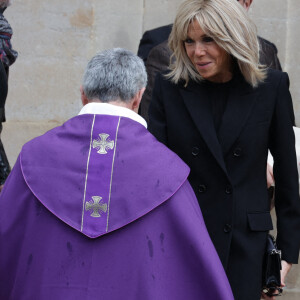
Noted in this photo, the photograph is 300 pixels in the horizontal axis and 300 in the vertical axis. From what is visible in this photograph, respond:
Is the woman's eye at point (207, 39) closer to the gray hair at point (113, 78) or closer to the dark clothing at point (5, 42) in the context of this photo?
the gray hair at point (113, 78)

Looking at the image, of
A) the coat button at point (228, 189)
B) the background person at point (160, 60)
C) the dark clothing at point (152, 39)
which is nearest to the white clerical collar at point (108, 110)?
the coat button at point (228, 189)

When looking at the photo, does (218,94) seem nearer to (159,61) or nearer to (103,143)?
(103,143)

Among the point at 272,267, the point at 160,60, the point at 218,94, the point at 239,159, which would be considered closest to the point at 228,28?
the point at 218,94

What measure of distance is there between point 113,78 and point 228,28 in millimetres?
678

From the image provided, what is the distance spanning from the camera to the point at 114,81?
359 centimetres

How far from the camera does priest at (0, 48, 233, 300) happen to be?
Answer: 3.46 m

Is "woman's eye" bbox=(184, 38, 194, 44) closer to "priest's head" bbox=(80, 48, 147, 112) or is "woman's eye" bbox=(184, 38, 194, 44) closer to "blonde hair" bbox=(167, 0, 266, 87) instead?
"blonde hair" bbox=(167, 0, 266, 87)

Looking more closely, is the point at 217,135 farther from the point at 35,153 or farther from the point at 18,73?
the point at 18,73

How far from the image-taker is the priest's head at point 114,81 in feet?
11.8

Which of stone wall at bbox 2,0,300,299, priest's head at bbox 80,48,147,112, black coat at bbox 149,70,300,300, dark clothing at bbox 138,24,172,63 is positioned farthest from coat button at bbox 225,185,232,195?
stone wall at bbox 2,0,300,299

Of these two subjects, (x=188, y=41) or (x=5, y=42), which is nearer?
(x=188, y=41)

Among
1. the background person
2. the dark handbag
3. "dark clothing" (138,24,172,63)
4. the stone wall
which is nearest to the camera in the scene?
the dark handbag

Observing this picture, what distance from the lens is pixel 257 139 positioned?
13.5 ft

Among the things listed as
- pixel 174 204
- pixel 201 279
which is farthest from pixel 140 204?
pixel 201 279
